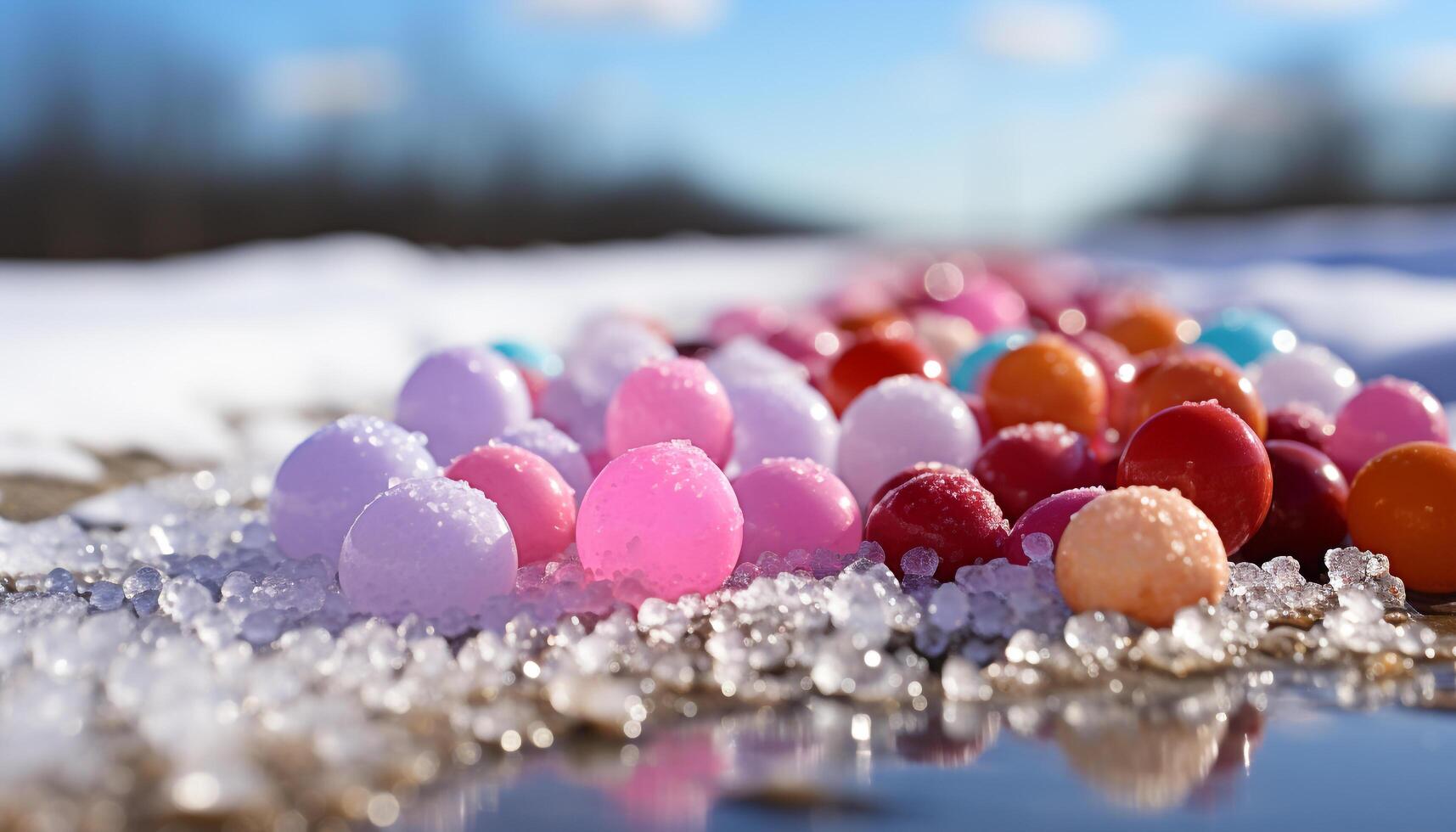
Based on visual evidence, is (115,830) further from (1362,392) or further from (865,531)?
(1362,392)

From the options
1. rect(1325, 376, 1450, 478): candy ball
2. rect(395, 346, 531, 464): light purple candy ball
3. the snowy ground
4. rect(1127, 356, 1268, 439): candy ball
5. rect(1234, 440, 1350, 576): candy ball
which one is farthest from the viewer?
the snowy ground

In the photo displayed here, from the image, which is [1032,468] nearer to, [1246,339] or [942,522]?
[942,522]

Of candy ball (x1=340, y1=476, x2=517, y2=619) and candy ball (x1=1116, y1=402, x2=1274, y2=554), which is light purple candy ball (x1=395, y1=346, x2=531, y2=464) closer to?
candy ball (x1=340, y1=476, x2=517, y2=619)

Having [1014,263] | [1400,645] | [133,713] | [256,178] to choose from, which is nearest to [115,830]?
[133,713]

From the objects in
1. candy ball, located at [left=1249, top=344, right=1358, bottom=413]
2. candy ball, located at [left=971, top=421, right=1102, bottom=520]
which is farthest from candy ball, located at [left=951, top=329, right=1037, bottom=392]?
candy ball, located at [left=971, top=421, right=1102, bottom=520]

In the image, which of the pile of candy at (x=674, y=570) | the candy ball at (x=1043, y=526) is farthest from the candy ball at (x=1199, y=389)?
the candy ball at (x=1043, y=526)

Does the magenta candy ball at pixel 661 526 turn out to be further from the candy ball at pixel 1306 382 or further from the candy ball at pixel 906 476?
the candy ball at pixel 1306 382

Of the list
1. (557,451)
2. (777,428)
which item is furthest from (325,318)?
(777,428)
